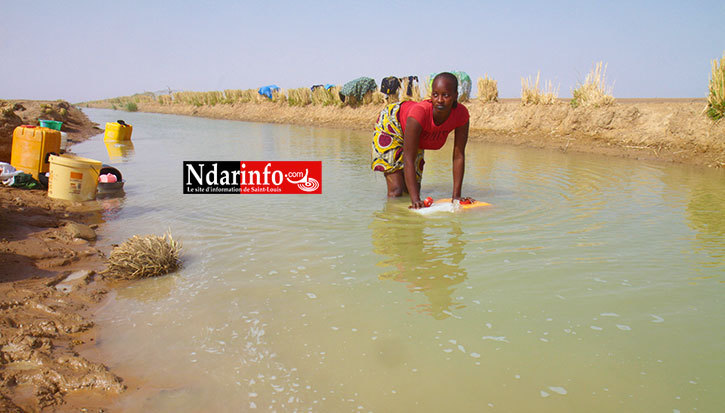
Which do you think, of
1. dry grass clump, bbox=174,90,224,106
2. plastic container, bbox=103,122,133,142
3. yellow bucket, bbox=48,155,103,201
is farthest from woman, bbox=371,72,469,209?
dry grass clump, bbox=174,90,224,106

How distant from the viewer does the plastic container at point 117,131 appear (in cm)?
1351

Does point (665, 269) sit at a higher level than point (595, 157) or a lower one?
lower

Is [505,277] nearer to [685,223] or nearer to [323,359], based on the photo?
[323,359]

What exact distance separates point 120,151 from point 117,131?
8.89 ft

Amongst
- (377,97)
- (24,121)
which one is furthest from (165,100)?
(24,121)

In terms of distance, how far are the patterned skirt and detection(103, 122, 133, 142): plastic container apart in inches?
411

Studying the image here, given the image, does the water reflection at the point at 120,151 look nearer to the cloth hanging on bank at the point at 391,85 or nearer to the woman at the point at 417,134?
the woman at the point at 417,134

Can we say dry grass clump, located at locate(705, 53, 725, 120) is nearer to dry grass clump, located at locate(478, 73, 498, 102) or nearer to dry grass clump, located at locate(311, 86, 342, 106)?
dry grass clump, located at locate(478, 73, 498, 102)

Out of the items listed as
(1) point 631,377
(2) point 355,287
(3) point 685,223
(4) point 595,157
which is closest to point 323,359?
(2) point 355,287

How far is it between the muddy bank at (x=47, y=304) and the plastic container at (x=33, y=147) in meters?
1.28

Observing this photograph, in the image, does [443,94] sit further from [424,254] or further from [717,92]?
[717,92]

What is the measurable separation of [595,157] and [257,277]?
9.00 metres

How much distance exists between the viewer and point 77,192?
5598mm

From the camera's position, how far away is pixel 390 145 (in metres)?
5.61
